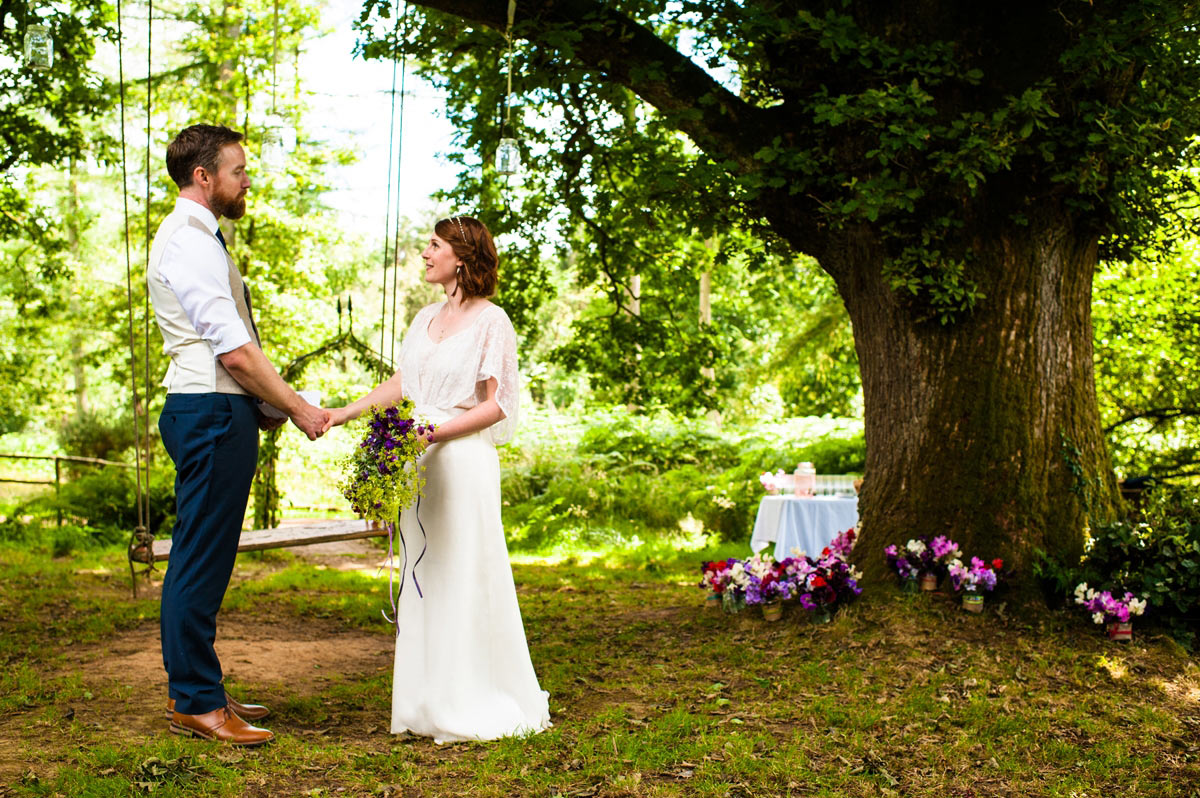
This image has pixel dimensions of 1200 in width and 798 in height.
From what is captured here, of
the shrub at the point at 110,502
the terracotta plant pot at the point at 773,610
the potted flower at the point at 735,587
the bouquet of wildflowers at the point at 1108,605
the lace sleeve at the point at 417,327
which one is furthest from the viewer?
the shrub at the point at 110,502

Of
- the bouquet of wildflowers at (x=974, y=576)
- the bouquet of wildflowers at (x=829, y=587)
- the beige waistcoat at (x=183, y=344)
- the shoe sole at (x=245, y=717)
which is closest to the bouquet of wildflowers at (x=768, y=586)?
the bouquet of wildflowers at (x=829, y=587)

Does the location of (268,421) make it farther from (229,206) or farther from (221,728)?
(221,728)

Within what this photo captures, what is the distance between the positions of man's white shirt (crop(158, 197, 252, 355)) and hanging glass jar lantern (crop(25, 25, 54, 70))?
2416 millimetres

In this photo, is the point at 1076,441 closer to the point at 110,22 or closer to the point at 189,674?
the point at 189,674

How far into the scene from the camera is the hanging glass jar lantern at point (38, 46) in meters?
5.21

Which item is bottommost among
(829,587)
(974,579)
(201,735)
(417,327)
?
(201,735)

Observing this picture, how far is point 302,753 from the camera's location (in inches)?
146

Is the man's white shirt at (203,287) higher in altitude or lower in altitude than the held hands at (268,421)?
higher

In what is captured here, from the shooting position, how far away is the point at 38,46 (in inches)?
207

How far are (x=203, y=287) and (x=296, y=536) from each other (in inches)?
116

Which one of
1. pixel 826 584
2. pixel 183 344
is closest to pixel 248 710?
pixel 183 344

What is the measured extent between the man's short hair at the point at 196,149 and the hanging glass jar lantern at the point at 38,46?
2.15 m

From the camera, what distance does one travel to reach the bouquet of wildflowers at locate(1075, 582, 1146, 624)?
5332 millimetres

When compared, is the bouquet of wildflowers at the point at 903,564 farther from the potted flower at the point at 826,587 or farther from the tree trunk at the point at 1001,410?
the potted flower at the point at 826,587
